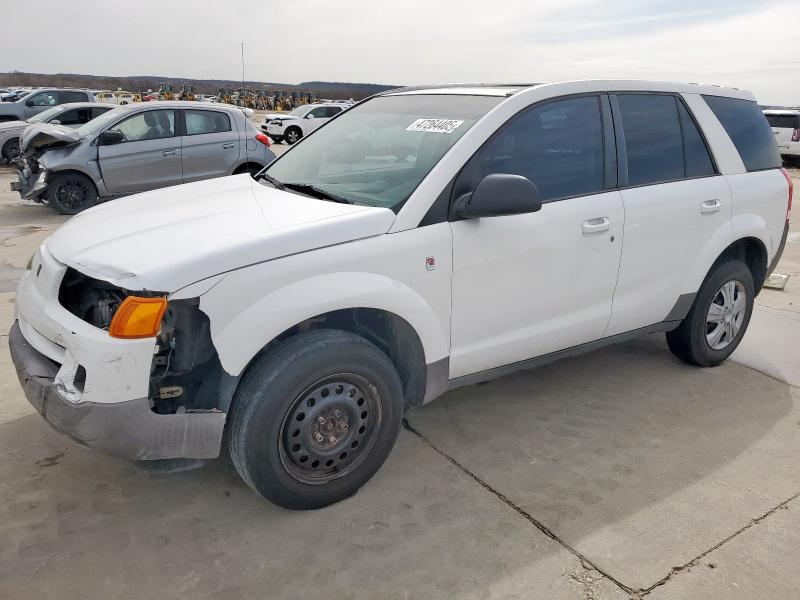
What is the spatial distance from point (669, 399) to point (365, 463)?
2098 mm

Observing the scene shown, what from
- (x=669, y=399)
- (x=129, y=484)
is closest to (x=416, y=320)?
(x=129, y=484)

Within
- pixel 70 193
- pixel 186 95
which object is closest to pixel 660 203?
pixel 70 193

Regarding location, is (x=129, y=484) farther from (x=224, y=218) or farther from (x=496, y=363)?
(x=496, y=363)

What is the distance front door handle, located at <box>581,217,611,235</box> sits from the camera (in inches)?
132

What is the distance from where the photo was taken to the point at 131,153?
9.56 metres

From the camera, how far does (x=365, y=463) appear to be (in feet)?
9.48

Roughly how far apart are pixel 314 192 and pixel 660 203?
1957 mm

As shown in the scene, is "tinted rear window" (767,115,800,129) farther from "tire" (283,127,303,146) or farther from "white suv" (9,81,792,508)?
"white suv" (9,81,792,508)

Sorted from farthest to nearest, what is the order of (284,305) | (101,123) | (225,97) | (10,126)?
(225,97) < (10,126) < (101,123) < (284,305)

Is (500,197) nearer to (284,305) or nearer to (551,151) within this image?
(551,151)

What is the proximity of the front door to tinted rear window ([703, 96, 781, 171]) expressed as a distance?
1145mm

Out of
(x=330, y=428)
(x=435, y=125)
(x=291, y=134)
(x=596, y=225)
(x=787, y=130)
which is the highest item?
(x=787, y=130)

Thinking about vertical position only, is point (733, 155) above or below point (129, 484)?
above

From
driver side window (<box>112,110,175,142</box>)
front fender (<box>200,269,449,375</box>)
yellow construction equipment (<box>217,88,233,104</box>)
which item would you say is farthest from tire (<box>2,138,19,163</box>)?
yellow construction equipment (<box>217,88,233,104</box>)
